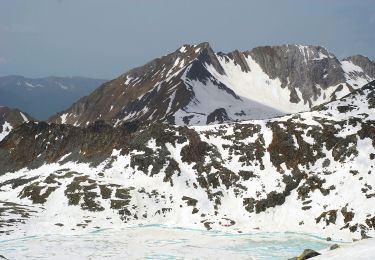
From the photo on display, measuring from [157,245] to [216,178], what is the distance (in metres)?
31.6

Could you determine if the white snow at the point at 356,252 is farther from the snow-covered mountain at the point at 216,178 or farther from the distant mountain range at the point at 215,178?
the distant mountain range at the point at 215,178

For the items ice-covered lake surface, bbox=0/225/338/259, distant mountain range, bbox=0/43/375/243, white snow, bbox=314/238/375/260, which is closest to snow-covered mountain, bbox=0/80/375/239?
distant mountain range, bbox=0/43/375/243

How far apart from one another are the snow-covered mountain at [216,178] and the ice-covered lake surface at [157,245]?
14.5 feet

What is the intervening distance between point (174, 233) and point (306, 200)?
26672 mm

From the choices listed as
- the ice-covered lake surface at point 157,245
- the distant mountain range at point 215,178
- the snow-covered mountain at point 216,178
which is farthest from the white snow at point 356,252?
the distant mountain range at point 215,178

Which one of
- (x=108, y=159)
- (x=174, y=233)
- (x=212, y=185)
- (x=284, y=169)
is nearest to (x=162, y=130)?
(x=108, y=159)

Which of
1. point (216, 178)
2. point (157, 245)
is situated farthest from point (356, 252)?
point (216, 178)

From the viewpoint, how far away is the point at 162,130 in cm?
12200

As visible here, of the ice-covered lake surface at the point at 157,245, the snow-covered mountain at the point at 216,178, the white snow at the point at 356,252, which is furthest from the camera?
the snow-covered mountain at the point at 216,178

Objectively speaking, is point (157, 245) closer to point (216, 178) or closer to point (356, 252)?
point (216, 178)

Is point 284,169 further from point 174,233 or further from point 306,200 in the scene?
point 174,233

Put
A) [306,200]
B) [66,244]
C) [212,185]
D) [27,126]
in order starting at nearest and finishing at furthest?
[66,244] → [306,200] → [212,185] → [27,126]

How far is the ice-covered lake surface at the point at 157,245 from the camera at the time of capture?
69812 millimetres

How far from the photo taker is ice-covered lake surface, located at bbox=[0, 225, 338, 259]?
69812 millimetres
